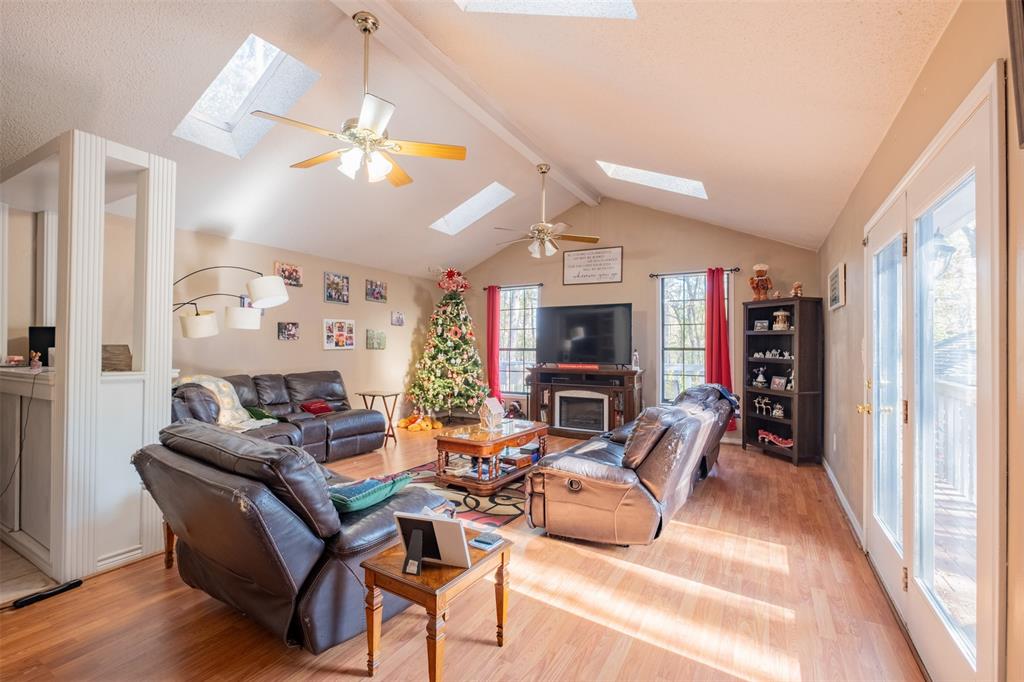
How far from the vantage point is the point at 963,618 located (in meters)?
1.55

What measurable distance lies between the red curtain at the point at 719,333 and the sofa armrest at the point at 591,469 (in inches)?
141

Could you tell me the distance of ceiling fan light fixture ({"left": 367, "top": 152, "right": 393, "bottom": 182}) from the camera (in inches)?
117

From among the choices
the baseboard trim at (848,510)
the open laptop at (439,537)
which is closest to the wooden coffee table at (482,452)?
the open laptop at (439,537)

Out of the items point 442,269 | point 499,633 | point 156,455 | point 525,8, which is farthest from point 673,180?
point 156,455

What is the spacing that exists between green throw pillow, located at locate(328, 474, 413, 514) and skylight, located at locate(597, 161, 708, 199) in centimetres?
400

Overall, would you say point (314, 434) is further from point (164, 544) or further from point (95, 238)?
point (95, 238)

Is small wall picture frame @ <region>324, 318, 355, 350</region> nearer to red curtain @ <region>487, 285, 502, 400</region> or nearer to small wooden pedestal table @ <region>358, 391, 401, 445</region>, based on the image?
small wooden pedestal table @ <region>358, 391, 401, 445</region>

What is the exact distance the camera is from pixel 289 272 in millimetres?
5828

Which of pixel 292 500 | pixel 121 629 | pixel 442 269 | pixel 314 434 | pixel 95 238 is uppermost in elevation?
pixel 442 269

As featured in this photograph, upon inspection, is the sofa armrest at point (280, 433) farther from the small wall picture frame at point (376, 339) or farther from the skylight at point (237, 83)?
the skylight at point (237, 83)

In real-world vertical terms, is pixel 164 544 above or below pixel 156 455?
below

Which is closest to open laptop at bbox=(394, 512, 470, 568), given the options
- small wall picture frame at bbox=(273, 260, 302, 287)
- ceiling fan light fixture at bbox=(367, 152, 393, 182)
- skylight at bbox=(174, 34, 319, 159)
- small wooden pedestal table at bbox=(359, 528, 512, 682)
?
small wooden pedestal table at bbox=(359, 528, 512, 682)

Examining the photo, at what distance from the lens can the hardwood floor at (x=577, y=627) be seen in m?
1.82

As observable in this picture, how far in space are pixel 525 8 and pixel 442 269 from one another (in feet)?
18.4
